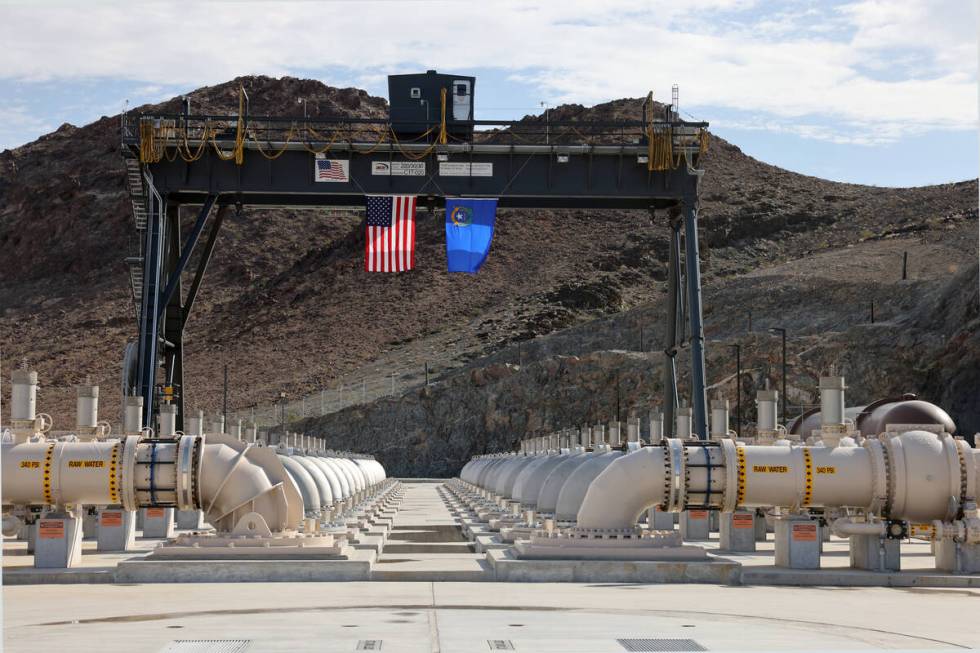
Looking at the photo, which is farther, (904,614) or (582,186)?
(582,186)

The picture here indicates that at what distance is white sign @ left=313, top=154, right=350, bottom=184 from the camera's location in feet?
140

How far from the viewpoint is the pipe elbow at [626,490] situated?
21172mm

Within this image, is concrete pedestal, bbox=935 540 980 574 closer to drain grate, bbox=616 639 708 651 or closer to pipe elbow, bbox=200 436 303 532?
drain grate, bbox=616 639 708 651

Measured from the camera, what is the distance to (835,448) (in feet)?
70.4

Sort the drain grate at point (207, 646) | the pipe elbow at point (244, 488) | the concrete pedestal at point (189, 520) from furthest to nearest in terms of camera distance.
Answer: the concrete pedestal at point (189, 520)
the pipe elbow at point (244, 488)
the drain grate at point (207, 646)

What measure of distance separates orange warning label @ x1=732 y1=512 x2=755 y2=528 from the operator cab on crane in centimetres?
2231

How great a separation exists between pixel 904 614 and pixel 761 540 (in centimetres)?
1337

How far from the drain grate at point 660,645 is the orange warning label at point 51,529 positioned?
10.6m

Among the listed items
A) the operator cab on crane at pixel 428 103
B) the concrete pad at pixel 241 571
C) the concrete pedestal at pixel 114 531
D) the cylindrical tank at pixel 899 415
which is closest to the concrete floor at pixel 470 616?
the concrete pad at pixel 241 571

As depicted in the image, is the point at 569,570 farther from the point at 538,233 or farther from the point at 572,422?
the point at 538,233

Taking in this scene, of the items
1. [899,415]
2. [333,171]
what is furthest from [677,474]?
[333,171]

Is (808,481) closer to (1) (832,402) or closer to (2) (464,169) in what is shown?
(1) (832,402)

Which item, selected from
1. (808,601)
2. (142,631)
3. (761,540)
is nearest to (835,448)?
(808,601)

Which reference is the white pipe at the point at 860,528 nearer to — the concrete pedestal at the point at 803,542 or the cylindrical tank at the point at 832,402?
the concrete pedestal at the point at 803,542
